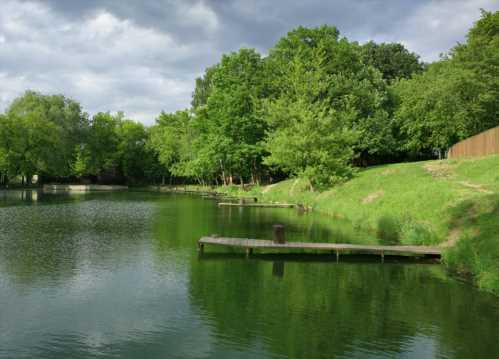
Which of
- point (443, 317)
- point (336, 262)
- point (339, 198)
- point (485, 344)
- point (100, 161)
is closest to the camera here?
point (485, 344)

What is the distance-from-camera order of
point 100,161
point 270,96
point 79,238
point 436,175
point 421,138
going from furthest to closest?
point 100,161 → point 270,96 → point 421,138 → point 436,175 → point 79,238

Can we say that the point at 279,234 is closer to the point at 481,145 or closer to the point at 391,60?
the point at 481,145

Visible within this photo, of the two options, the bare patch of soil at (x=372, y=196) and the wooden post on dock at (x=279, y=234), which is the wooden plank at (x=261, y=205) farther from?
the wooden post on dock at (x=279, y=234)

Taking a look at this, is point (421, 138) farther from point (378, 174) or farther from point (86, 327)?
point (86, 327)

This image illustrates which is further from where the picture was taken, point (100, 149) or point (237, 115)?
point (100, 149)

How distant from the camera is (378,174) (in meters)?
44.5

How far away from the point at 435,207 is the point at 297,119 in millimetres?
28227

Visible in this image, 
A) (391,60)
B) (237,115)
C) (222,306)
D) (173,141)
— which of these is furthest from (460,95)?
(173,141)

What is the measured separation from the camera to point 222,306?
45.6 feet

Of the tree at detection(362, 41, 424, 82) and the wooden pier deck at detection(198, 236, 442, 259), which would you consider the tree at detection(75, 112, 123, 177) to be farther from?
A: the wooden pier deck at detection(198, 236, 442, 259)

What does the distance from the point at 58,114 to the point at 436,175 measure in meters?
78.4

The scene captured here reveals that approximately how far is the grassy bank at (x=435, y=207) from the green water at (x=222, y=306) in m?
1.57

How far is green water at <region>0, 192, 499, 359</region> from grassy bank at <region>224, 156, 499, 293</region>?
5.15ft

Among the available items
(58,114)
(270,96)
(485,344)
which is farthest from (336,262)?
(58,114)
